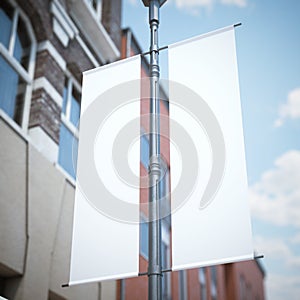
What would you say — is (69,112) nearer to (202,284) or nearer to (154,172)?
(154,172)

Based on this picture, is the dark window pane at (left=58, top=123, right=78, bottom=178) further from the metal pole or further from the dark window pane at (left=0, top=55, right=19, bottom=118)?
the metal pole

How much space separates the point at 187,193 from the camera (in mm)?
6090

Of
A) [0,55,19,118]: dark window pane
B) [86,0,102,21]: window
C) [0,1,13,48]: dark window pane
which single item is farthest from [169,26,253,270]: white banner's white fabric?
[86,0,102,21]: window

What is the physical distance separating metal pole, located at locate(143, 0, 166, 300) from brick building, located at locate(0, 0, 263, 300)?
2916mm

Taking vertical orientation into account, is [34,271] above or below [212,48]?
below

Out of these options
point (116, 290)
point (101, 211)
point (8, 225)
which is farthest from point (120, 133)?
point (116, 290)

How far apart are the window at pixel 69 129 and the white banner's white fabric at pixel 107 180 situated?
431cm

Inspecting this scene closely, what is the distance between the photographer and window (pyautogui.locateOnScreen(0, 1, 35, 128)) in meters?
10.4

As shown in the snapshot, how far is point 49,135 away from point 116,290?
4.25 metres

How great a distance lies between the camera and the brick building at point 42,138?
9367 mm

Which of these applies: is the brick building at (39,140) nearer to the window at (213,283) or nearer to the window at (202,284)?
the window at (202,284)

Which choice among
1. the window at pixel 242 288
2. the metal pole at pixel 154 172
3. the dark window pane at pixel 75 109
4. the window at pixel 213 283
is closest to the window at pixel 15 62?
the dark window pane at pixel 75 109

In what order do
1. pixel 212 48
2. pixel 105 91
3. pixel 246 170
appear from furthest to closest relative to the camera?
pixel 105 91
pixel 212 48
pixel 246 170

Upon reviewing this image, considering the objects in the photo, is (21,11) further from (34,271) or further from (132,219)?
(132,219)
